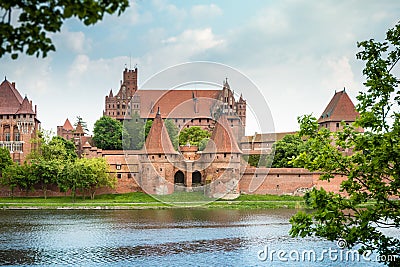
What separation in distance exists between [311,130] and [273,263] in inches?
340

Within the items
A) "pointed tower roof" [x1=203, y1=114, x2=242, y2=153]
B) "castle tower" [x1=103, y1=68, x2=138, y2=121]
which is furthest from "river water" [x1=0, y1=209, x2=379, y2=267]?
"castle tower" [x1=103, y1=68, x2=138, y2=121]

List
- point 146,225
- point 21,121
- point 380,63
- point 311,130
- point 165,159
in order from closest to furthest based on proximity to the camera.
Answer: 1. point 380,63
2. point 311,130
3. point 146,225
4. point 165,159
5. point 21,121

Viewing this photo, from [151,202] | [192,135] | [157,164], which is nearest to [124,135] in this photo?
[192,135]

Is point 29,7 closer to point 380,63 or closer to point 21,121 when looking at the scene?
point 380,63

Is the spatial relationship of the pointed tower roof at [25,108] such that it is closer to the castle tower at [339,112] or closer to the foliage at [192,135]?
the foliage at [192,135]

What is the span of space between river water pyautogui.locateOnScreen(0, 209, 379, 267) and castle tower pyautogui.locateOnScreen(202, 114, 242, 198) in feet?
33.3

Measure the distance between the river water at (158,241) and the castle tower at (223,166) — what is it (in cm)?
1016

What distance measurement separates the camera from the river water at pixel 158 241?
18672 mm

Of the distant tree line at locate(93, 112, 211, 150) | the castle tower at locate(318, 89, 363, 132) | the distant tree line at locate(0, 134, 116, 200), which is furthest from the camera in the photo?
the castle tower at locate(318, 89, 363, 132)

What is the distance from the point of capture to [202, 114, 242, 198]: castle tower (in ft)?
146

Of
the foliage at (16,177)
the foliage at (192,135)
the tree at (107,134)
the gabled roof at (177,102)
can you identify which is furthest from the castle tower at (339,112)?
the foliage at (16,177)

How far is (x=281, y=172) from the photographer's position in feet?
153

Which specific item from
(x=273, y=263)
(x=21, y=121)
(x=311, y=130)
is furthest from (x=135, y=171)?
(x=311, y=130)

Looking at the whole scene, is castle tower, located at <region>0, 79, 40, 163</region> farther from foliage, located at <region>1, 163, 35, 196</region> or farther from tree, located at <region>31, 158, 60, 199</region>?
tree, located at <region>31, 158, 60, 199</region>
